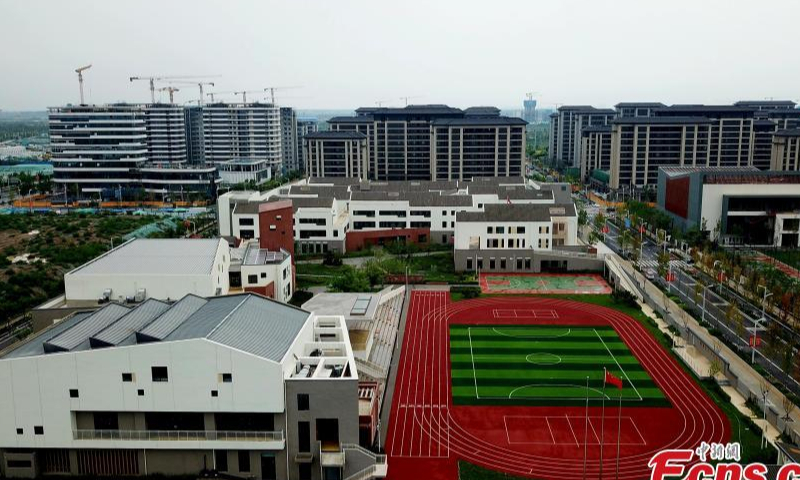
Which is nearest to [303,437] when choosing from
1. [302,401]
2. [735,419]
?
[302,401]

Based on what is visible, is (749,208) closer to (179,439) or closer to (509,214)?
(509,214)

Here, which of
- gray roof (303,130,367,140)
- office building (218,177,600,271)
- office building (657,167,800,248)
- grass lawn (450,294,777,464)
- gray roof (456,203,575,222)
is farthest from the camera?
gray roof (303,130,367,140)

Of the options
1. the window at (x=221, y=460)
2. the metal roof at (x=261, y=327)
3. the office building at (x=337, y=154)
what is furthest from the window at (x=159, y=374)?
the office building at (x=337, y=154)

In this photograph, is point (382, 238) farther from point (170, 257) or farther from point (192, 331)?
point (192, 331)

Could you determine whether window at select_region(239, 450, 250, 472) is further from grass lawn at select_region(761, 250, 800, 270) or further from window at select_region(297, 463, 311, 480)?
grass lawn at select_region(761, 250, 800, 270)

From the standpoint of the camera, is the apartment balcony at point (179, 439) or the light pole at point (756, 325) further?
the light pole at point (756, 325)

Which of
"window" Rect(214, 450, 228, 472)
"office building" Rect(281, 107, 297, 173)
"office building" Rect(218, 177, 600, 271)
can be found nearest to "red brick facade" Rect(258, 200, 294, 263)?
"office building" Rect(218, 177, 600, 271)

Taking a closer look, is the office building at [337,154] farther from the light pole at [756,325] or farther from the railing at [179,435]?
the railing at [179,435]
